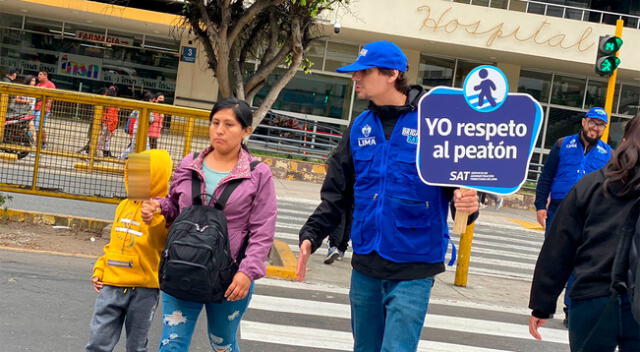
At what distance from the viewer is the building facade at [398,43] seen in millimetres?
24844

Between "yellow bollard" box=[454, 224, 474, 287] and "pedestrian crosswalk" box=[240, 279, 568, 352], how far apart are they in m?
0.86

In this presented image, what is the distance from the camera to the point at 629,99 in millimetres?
29344

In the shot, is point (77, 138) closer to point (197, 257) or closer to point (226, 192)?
point (226, 192)

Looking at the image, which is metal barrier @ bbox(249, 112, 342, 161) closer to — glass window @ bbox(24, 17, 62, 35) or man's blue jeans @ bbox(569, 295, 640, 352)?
glass window @ bbox(24, 17, 62, 35)

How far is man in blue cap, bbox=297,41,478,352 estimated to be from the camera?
374cm

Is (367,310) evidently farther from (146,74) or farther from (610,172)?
(146,74)

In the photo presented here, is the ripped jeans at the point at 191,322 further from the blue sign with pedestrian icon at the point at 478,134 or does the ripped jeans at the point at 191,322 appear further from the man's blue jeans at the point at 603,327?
the man's blue jeans at the point at 603,327

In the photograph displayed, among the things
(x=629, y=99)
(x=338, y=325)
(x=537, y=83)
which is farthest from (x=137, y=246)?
(x=629, y=99)

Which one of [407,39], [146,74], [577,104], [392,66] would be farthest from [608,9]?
[392,66]

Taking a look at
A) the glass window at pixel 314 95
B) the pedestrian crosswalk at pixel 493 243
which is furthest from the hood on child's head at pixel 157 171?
the glass window at pixel 314 95

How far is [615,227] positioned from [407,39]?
2244 cm

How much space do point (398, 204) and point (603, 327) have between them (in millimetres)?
1066

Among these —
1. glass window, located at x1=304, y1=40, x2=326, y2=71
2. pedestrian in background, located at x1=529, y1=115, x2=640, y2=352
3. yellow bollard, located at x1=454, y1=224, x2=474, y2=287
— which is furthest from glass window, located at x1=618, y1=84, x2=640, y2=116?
pedestrian in background, located at x1=529, y1=115, x2=640, y2=352

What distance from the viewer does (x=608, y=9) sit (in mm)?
28844
